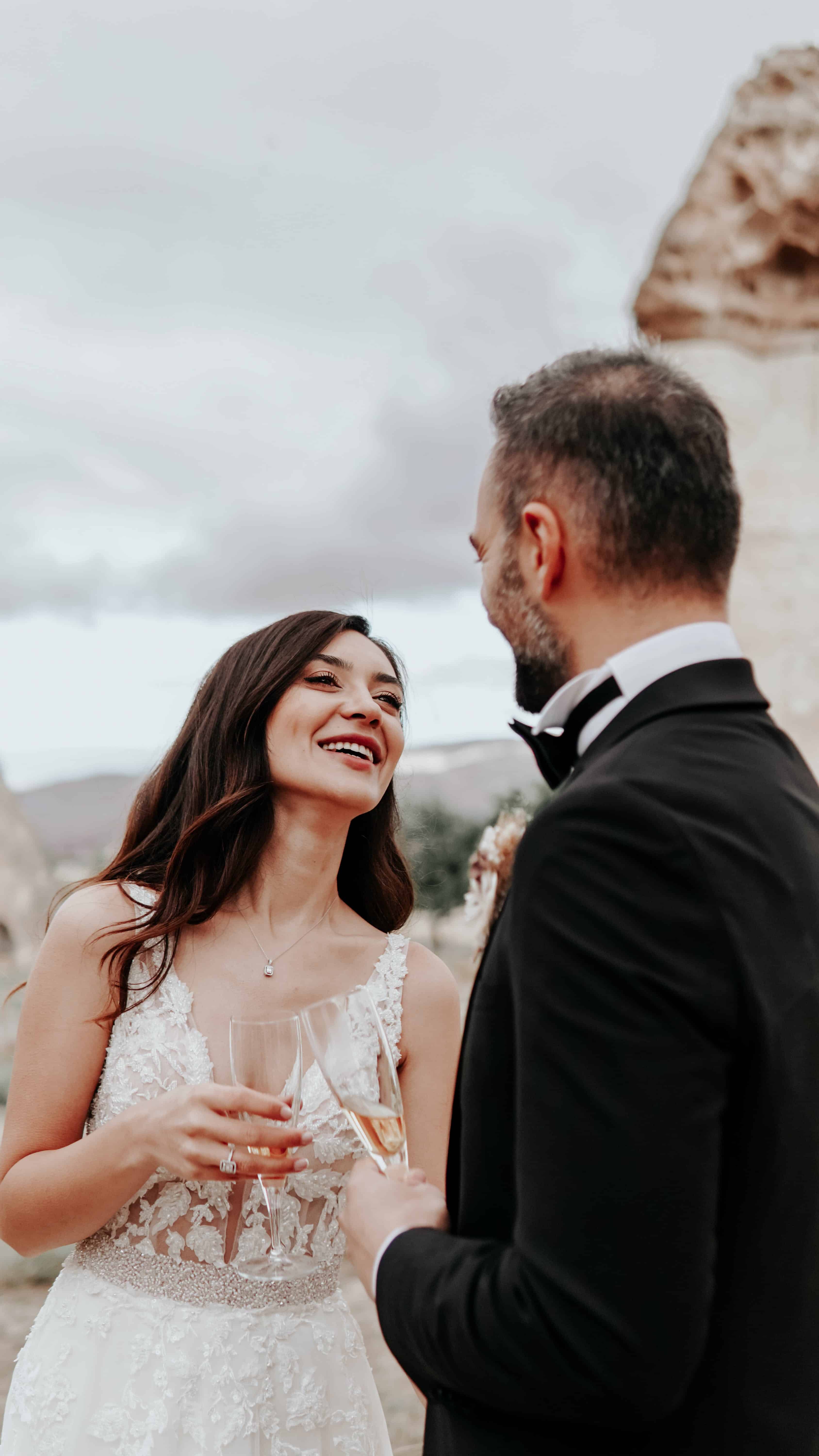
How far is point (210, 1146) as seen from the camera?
64.7 inches

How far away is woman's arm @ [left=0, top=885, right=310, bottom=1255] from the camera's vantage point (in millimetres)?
1840

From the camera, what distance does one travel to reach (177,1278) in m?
2.15

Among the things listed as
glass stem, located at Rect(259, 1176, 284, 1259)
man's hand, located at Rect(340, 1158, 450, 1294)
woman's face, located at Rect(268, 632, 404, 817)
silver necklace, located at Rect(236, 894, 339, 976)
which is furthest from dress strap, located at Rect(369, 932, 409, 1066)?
man's hand, located at Rect(340, 1158, 450, 1294)

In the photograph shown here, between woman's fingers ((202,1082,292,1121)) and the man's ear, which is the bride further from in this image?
the man's ear

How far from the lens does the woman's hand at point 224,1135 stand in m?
1.57

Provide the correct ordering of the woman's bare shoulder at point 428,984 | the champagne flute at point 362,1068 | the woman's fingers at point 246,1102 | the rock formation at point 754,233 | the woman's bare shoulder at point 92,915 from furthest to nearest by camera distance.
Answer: the rock formation at point 754,233, the woman's bare shoulder at point 428,984, the woman's bare shoulder at point 92,915, the woman's fingers at point 246,1102, the champagne flute at point 362,1068

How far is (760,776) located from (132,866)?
1816 mm

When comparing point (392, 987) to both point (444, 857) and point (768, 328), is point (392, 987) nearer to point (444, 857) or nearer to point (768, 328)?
point (768, 328)

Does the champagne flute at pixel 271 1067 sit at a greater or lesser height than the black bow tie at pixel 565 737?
lesser

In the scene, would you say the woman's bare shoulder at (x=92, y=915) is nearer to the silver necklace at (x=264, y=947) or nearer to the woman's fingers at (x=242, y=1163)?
the silver necklace at (x=264, y=947)

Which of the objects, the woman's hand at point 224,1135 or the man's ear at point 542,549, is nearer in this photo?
the man's ear at point 542,549

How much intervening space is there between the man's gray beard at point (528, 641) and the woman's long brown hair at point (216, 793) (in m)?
1.31

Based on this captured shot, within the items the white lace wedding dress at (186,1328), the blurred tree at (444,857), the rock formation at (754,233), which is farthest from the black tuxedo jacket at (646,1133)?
the blurred tree at (444,857)

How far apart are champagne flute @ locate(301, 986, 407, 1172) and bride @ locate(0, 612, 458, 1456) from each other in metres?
0.19
